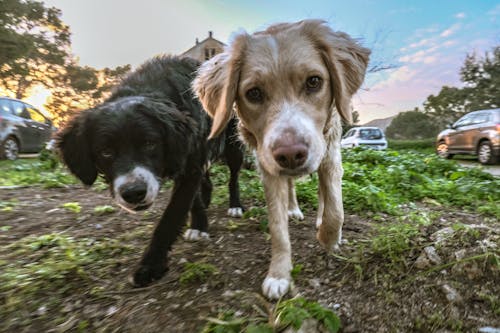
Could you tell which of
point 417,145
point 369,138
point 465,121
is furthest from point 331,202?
point 417,145

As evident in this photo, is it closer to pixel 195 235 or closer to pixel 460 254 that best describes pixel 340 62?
pixel 460 254

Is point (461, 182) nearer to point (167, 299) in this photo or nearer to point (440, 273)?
point (440, 273)

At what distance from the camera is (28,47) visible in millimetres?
19938

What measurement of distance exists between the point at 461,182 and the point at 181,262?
4.01m

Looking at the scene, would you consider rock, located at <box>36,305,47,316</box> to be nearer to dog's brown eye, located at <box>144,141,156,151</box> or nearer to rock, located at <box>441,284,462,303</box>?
dog's brown eye, located at <box>144,141,156,151</box>

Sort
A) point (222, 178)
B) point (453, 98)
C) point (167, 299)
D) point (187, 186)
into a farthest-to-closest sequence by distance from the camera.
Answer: point (453, 98), point (222, 178), point (187, 186), point (167, 299)

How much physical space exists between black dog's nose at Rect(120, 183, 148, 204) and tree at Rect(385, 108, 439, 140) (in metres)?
40.9

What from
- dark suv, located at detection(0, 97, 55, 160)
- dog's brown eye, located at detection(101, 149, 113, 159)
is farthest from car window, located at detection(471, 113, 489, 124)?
dark suv, located at detection(0, 97, 55, 160)

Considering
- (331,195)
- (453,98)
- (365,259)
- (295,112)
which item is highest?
(453,98)

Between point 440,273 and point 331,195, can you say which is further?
point 331,195

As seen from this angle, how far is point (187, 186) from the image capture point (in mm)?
2812

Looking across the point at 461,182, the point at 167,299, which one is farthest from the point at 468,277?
the point at 461,182

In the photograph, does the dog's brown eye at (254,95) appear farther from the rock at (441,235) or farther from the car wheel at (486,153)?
the car wheel at (486,153)

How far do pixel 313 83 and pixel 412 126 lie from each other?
4419 cm
